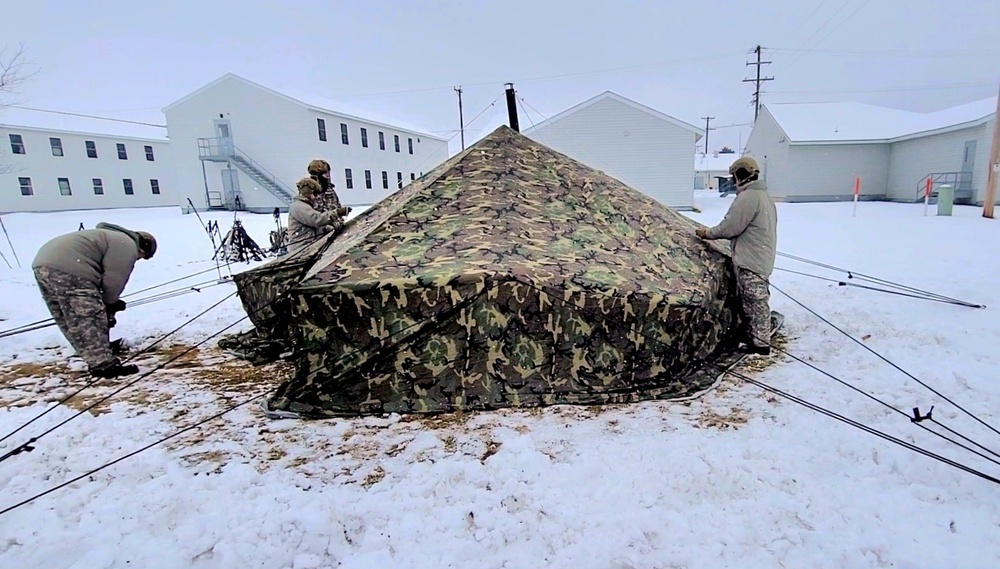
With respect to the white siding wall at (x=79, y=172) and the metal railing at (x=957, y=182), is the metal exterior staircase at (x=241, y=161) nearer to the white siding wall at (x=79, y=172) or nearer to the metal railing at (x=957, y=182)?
the white siding wall at (x=79, y=172)

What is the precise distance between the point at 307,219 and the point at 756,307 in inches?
172

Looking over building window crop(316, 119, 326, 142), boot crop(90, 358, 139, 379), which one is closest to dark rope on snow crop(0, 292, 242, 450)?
boot crop(90, 358, 139, 379)

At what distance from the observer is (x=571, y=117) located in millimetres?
19328

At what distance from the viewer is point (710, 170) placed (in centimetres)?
4362

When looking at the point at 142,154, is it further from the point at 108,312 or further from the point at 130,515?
the point at 130,515

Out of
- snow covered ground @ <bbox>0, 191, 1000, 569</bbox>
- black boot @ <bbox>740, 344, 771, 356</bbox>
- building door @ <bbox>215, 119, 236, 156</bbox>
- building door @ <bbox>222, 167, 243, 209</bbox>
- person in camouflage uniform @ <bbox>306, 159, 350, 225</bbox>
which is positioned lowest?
snow covered ground @ <bbox>0, 191, 1000, 569</bbox>

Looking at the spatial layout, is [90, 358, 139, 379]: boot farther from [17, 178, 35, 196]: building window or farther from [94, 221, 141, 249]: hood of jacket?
[17, 178, 35, 196]: building window

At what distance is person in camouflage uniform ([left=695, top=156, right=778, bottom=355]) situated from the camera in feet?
14.3

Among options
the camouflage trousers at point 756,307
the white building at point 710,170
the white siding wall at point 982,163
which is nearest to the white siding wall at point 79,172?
the camouflage trousers at point 756,307

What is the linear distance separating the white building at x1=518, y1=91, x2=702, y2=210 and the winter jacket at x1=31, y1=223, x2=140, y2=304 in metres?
16.2

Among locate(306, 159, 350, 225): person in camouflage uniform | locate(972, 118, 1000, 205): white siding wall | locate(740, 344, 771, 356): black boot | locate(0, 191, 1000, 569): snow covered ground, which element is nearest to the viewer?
locate(0, 191, 1000, 569): snow covered ground

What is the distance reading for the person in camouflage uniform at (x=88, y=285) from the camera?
4.05 metres

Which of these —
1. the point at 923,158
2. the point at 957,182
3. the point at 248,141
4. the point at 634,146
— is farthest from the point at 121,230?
the point at 923,158

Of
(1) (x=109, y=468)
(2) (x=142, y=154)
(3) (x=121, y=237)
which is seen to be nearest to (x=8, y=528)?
(1) (x=109, y=468)
